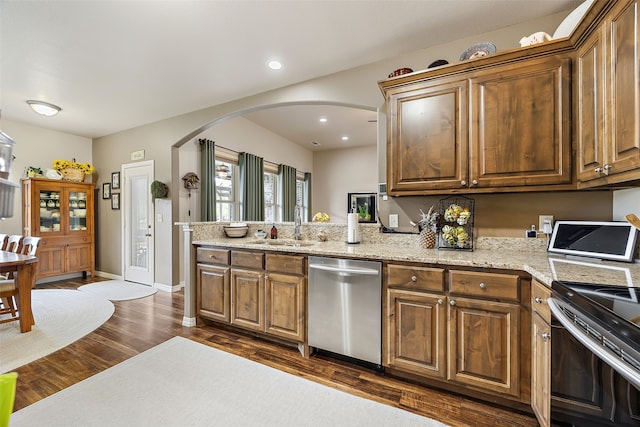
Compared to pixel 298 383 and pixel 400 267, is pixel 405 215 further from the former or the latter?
pixel 298 383

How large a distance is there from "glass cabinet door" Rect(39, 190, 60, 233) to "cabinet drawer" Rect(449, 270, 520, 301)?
606 centimetres

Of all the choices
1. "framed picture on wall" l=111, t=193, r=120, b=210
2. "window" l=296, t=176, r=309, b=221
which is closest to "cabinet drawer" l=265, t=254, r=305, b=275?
"framed picture on wall" l=111, t=193, r=120, b=210

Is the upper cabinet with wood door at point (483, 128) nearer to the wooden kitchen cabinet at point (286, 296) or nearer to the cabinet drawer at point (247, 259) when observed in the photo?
the wooden kitchen cabinet at point (286, 296)

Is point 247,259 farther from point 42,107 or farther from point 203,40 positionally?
point 42,107

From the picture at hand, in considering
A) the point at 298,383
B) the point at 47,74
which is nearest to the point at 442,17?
the point at 298,383

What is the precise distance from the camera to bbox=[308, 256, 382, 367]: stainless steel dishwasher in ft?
6.61

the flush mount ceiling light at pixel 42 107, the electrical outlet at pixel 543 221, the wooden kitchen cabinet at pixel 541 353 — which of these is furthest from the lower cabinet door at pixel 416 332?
the flush mount ceiling light at pixel 42 107

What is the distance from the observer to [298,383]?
1979mm

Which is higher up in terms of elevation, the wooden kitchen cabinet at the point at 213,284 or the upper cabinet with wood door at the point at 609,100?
the upper cabinet with wood door at the point at 609,100

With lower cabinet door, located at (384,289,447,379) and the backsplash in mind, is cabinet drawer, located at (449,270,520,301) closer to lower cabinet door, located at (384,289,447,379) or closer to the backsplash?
lower cabinet door, located at (384,289,447,379)

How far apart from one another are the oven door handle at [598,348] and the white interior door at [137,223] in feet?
16.6

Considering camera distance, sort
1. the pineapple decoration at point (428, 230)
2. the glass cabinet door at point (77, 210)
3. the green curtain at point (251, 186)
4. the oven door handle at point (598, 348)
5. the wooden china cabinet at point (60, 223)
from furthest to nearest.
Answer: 1. the green curtain at point (251, 186)
2. the glass cabinet door at point (77, 210)
3. the wooden china cabinet at point (60, 223)
4. the pineapple decoration at point (428, 230)
5. the oven door handle at point (598, 348)

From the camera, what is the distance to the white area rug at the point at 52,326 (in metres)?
2.35

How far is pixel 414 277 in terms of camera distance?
1877mm
